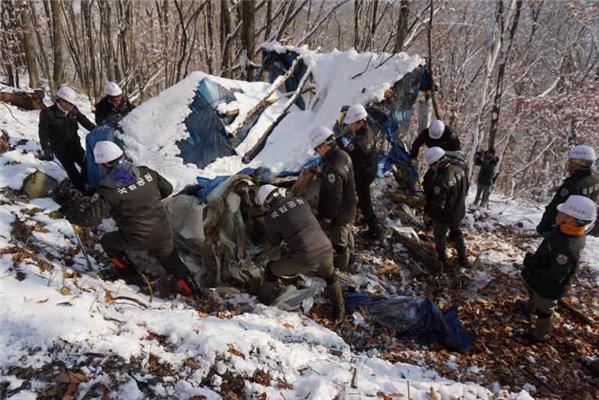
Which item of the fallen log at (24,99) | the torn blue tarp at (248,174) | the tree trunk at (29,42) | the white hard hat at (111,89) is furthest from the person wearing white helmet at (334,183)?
the tree trunk at (29,42)

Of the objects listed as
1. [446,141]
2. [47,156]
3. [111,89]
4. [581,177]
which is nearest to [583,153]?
[581,177]

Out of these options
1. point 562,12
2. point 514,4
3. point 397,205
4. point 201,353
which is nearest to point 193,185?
point 201,353

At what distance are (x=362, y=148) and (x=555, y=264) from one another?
2532 millimetres

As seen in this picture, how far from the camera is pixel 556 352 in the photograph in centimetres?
417

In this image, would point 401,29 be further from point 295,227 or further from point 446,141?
point 295,227

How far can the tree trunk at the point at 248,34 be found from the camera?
865cm

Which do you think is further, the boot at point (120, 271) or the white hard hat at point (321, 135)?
the white hard hat at point (321, 135)

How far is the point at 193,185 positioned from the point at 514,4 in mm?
9419

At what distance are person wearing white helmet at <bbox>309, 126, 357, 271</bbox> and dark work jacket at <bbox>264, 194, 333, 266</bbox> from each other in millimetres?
619

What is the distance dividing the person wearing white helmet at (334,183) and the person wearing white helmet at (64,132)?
10.9 ft

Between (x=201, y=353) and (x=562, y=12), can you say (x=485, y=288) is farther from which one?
(x=562, y=12)

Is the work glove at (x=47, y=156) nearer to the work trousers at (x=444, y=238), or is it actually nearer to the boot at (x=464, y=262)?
the work trousers at (x=444, y=238)

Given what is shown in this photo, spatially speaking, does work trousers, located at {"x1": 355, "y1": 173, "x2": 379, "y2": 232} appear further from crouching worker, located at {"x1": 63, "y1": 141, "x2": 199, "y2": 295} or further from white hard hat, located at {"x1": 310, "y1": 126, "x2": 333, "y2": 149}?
crouching worker, located at {"x1": 63, "y1": 141, "x2": 199, "y2": 295}

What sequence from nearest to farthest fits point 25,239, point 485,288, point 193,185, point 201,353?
point 201,353
point 25,239
point 193,185
point 485,288
